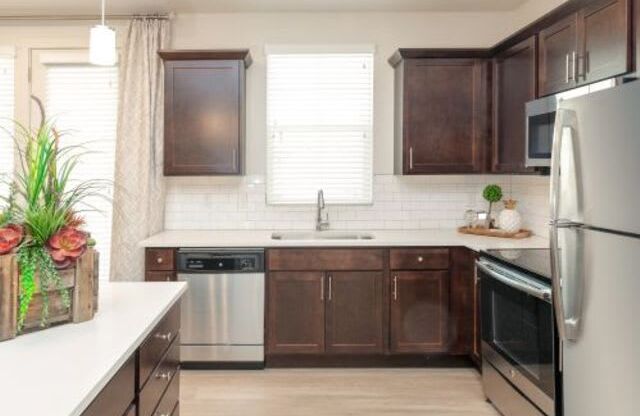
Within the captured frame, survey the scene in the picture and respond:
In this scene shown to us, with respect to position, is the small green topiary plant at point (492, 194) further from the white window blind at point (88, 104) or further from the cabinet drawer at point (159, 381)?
the white window blind at point (88, 104)

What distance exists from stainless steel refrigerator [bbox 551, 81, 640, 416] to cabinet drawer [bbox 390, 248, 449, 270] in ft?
4.80

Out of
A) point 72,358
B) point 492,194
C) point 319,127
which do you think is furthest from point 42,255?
point 492,194

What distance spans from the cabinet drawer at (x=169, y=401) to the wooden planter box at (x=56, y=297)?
0.45 m

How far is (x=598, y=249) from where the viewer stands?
1854 millimetres

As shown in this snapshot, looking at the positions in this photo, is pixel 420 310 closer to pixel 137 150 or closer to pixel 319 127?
pixel 319 127

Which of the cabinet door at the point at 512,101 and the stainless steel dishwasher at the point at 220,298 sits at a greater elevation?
the cabinet door at the point at 512,101

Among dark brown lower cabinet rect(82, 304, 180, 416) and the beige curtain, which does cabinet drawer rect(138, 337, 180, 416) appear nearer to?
dark brown lower cabinet rect(82, 304, 180, 416)

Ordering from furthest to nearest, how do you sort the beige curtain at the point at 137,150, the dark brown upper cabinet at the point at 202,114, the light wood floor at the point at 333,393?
the beige curtain at the point at 137,150, the dark brown upper cabinet at the point at 202,114, the light wood floor at the point at 333,393

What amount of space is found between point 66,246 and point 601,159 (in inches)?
72.2

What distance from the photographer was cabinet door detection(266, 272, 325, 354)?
360cm

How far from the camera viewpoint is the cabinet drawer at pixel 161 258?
3588 millimetres

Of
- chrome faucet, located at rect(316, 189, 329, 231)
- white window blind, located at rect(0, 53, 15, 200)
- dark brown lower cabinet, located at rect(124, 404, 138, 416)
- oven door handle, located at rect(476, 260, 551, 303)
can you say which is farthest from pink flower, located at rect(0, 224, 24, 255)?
white window blind, located at rect(0, 53, 15, 200)

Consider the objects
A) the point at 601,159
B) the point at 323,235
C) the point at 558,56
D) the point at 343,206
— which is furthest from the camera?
the point at 343,206

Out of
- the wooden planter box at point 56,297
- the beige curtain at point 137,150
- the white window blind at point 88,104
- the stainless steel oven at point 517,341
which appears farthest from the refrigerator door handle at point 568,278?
the white window blind at point 88,104
